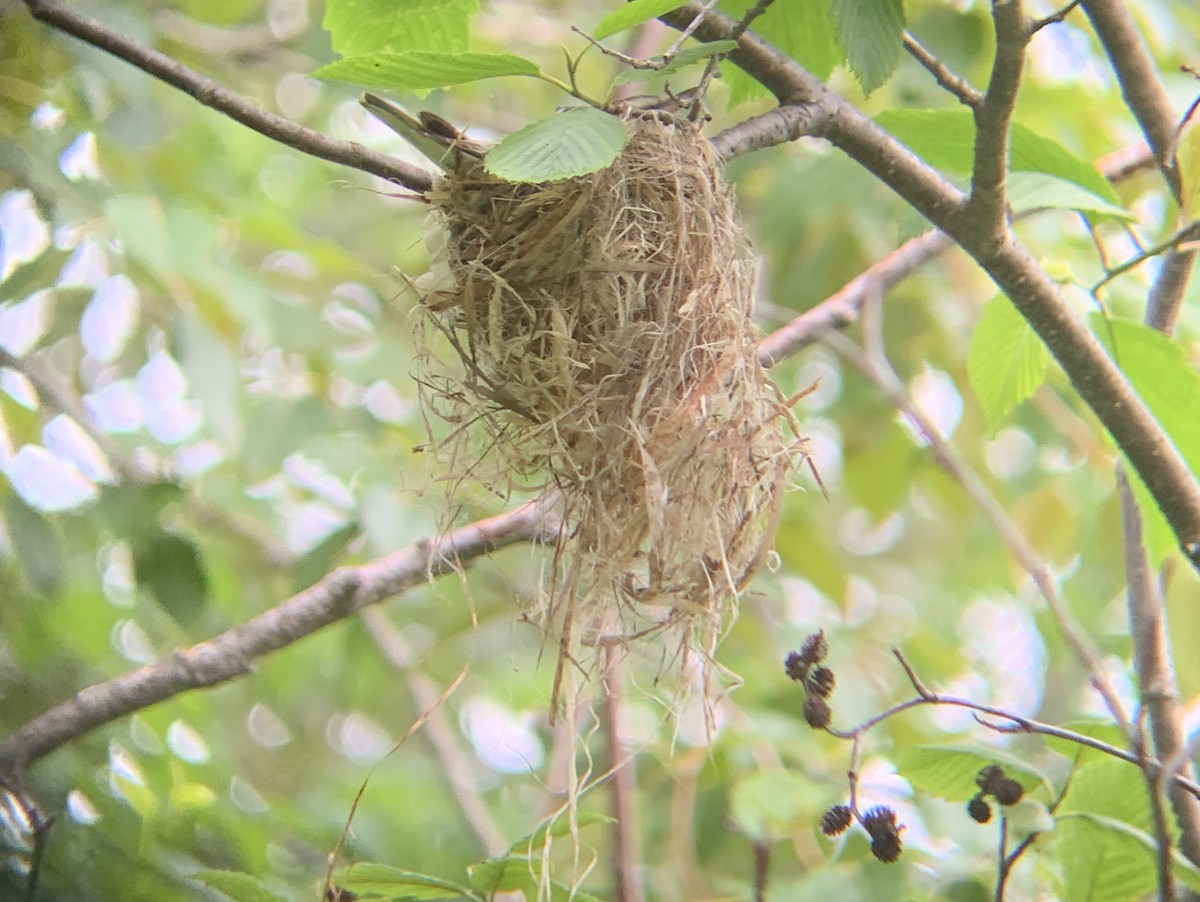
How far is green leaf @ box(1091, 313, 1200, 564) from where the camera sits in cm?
92

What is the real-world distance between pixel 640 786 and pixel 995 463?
978 mm

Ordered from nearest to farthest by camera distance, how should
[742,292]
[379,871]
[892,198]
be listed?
[379,871] → [742,292] → [892,198]

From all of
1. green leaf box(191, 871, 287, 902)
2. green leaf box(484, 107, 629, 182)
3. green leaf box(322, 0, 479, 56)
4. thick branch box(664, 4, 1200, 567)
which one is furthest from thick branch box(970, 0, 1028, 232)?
green leaf box(191, 871, 287, 902)

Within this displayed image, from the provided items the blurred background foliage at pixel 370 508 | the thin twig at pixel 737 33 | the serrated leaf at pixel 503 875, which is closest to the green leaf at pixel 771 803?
the blurred background foliage at pixel 370 508

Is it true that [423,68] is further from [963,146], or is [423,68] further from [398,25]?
[963,146]

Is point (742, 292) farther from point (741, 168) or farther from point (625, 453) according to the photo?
point (741, 168)

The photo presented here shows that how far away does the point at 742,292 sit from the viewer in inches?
35.1

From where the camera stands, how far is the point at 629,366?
2.72 ft

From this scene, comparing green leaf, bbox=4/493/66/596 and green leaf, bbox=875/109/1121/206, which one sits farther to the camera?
green leaf, bbox=4/493/66/596

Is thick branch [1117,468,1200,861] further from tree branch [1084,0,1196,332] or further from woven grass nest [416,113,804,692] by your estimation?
woven grass nest [416,113,804,692]

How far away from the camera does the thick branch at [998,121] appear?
2.25 feet

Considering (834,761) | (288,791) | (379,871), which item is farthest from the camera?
(288,791)

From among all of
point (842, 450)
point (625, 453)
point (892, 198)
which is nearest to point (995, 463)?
point (842, 450)

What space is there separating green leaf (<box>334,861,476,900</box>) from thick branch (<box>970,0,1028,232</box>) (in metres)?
0.60
